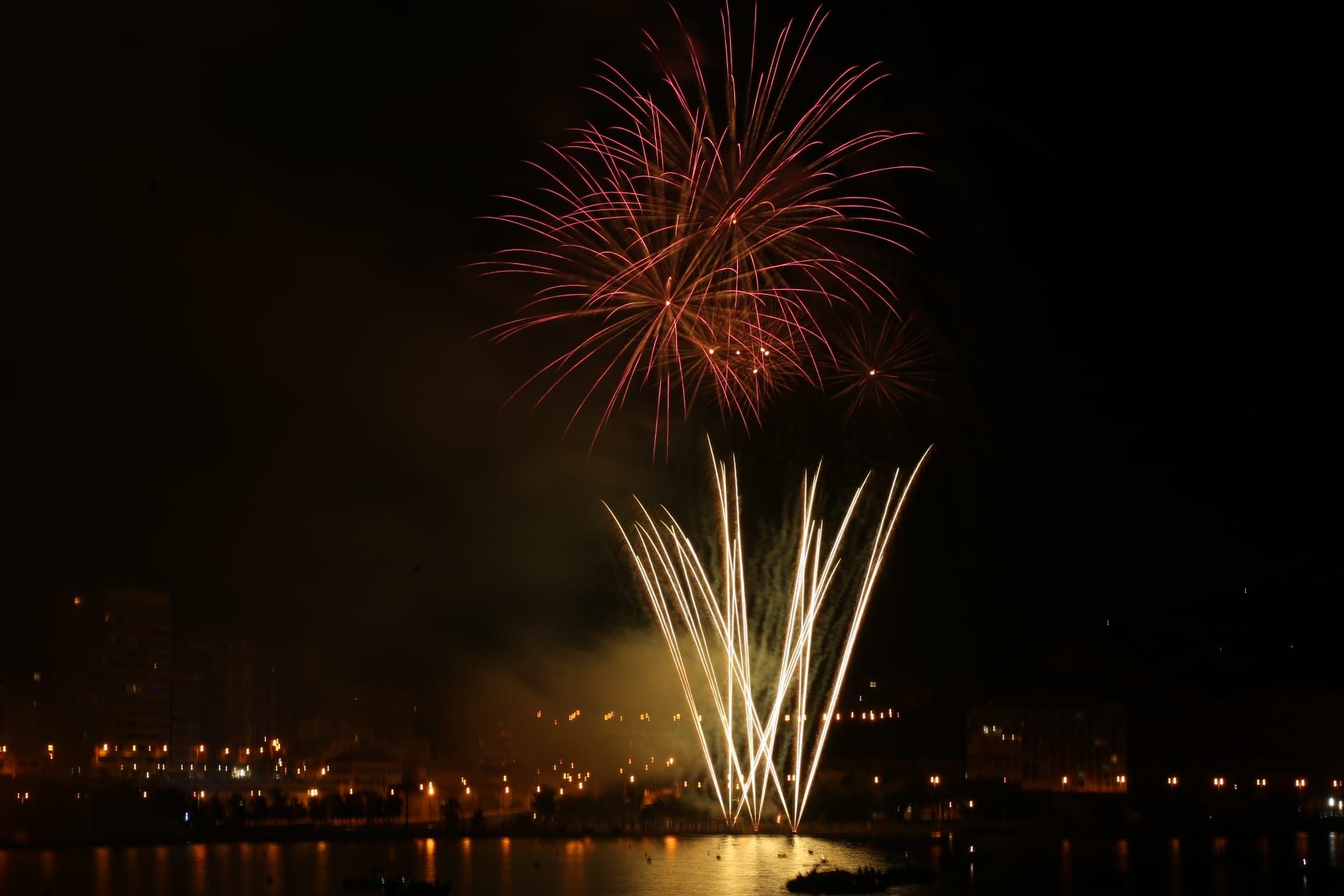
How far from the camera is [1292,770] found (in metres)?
54.5

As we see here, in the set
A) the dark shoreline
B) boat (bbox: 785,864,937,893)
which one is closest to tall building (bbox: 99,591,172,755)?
the dark shoreline

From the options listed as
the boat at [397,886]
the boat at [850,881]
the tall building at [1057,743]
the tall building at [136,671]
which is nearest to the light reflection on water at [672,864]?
the boat at [397,886]

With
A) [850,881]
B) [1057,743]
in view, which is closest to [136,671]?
[1057,743]

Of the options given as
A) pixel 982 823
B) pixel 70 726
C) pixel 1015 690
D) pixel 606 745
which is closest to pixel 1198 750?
pixel 1015 690

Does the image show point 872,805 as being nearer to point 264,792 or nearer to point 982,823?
point 982,823

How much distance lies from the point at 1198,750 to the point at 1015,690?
278 inches

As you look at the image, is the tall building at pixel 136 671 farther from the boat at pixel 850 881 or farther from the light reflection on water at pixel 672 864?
the boat at pixel 850 881

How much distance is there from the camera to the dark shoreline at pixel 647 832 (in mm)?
41094

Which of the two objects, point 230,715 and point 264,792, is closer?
point 264,792

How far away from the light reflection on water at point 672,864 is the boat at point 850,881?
0.56 meters

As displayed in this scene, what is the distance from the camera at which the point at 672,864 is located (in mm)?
33938

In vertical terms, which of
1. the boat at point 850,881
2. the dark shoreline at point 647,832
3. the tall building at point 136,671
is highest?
the tall building at point 136,671

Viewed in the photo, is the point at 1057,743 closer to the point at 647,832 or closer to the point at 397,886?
the point at 647,832

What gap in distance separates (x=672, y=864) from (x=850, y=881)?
21.6 ft
